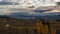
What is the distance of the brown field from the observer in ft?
4.62

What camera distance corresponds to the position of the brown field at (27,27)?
1.41 metres

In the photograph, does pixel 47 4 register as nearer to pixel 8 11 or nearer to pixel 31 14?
pixel 31 14

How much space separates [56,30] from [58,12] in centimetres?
38

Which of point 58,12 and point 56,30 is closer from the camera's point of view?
point 58,12

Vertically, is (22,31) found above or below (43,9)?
below

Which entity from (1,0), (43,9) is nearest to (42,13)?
(43,9)

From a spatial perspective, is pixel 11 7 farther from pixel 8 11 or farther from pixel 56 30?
pixel 56 30

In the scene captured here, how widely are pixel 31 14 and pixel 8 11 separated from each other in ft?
0.60

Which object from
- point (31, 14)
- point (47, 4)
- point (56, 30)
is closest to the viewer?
point (31, 14)

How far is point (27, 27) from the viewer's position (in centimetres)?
154

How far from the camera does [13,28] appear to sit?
154cm

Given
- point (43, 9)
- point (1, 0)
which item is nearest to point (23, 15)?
point (43, 9)

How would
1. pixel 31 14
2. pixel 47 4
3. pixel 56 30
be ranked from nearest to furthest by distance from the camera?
pixel 31 14, pixel 47 4, pixel 56 30


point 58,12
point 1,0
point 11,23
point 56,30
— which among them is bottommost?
point 56,30
